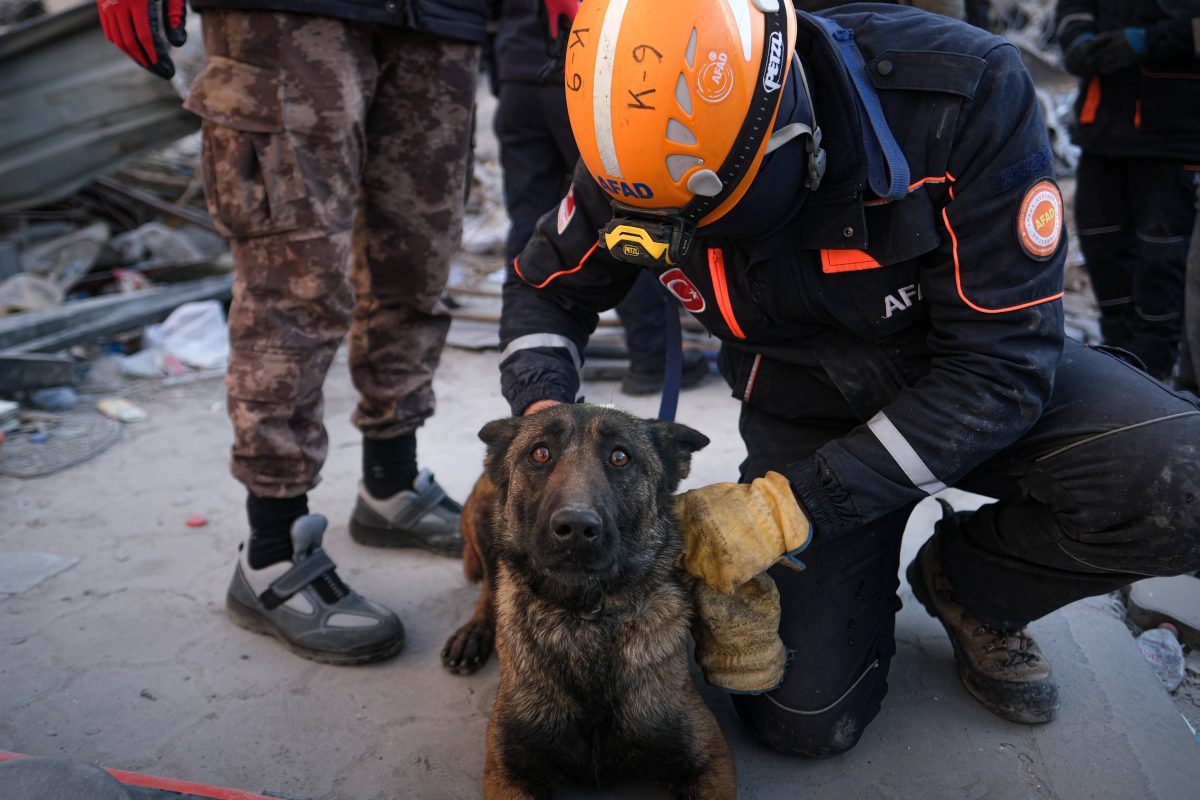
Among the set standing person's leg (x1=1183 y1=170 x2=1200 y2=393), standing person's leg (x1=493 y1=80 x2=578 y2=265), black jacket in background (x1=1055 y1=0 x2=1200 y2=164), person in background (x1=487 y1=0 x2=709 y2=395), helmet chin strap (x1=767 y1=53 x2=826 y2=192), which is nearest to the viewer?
helmet chin strap (x1=767 y1=53 x2=826 y2=192)

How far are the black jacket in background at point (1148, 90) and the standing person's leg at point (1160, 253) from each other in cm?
12

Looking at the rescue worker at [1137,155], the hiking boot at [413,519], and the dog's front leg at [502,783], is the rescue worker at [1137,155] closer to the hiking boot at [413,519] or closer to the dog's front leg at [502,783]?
the hiking boot at [413,519]

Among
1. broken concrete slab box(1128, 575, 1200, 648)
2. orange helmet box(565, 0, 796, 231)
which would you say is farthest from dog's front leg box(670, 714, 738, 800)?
broken concrete slab box(1128, 575, 1200, 648)

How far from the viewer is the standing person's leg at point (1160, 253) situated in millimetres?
4160

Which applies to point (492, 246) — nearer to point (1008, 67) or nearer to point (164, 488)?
point (164, 488)

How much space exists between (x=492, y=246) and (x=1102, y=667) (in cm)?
659

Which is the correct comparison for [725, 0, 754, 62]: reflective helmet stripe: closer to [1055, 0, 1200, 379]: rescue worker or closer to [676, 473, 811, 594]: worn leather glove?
[676, 473, 811, 594]: worn leather glove

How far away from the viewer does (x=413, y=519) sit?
3.28 meters

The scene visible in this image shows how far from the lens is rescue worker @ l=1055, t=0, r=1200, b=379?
4012 mm

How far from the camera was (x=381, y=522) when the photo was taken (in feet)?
10.9

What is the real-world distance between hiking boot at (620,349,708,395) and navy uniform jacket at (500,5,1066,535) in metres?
2.84

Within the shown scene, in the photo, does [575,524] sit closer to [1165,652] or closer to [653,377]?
[1165,652]

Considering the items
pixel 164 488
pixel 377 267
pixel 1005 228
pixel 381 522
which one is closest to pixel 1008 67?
pixel 1005 228

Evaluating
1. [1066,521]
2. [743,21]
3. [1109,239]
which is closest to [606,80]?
[743,21]
